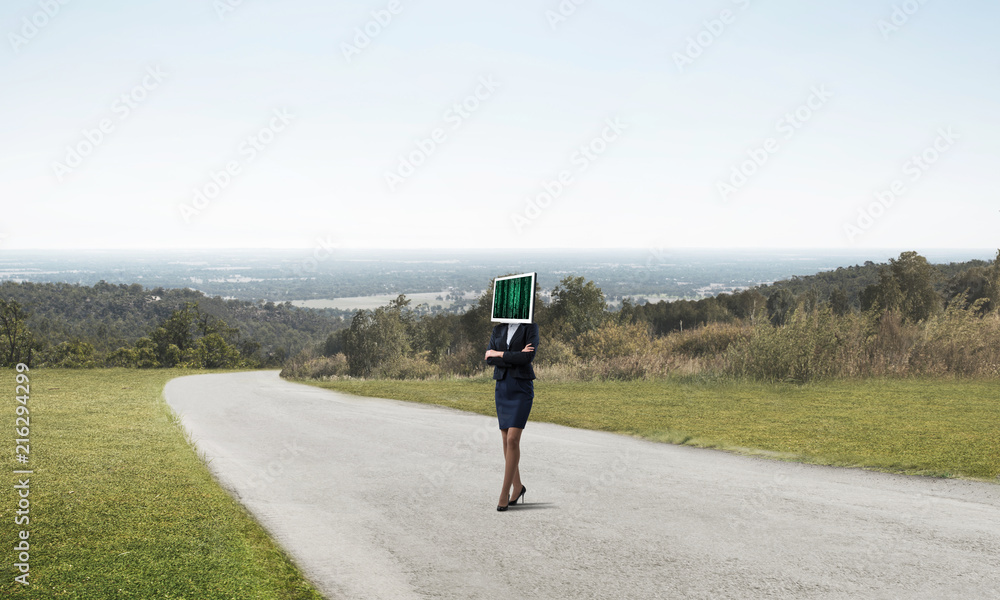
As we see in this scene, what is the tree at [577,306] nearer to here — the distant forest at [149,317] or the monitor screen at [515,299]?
the monitor screen at [515,299]

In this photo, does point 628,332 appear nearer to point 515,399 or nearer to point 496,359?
point 515,399

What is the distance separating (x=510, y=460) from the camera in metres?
6.24

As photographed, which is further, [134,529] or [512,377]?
[512,377]

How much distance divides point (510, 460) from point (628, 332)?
1753 cm

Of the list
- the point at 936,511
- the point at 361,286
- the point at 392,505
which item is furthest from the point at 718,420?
the point at 361,286

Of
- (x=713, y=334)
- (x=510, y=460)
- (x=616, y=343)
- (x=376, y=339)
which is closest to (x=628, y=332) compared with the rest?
(x=616, y=343)

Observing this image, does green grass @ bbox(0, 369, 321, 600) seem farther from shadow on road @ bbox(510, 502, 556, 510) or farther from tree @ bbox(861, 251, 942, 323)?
tree @ bbox(861, 251, 942, 323)

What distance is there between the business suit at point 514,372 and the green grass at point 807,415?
4.57 metres

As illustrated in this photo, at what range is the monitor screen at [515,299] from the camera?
5777 mm

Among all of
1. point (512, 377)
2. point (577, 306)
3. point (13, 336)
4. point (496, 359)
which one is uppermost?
point (496, 359)

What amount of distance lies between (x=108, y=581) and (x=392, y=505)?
2.67 m

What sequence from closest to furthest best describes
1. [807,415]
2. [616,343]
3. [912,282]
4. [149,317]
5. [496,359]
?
[496,359] → [807,415] → [616,343] → [912,282] → [149,317]

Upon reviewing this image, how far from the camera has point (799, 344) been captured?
15695 millimetres

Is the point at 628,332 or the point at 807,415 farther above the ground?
the point at 628,332
